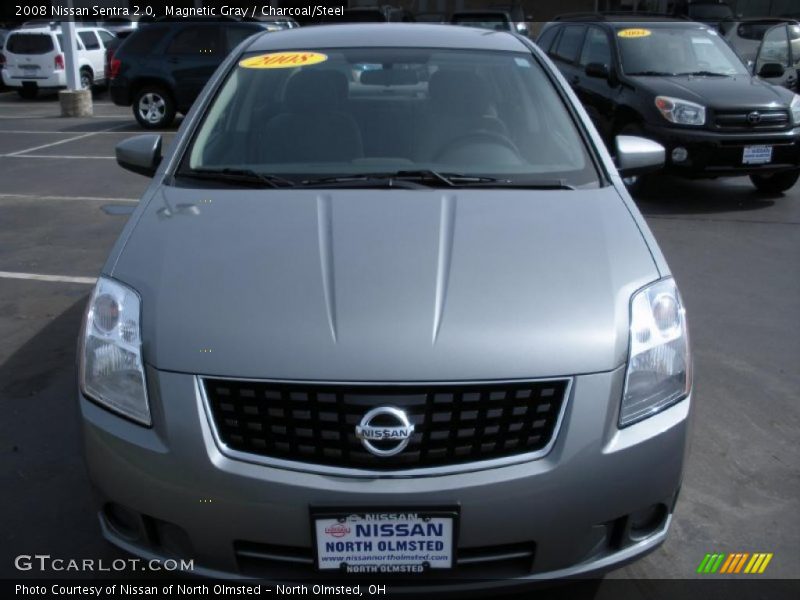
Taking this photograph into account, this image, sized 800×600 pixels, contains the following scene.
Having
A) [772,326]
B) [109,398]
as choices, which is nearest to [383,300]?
[109,398]

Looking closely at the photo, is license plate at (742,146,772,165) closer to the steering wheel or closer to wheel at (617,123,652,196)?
wheel at (617,123,652,196)

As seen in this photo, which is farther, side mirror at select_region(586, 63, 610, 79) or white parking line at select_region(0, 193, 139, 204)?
side mirror at select_region(586, 63, 610, 79)

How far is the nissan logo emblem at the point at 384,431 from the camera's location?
84.5 inches

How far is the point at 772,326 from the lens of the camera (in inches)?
200

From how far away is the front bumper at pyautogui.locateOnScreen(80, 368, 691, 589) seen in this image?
2129mm

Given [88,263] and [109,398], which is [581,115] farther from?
[88,263]

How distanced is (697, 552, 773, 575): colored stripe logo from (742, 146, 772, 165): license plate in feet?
19.2

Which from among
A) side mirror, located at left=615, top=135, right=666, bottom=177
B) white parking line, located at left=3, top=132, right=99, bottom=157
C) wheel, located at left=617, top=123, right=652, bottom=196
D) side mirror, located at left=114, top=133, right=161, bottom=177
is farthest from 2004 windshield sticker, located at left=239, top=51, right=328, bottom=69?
white parking line, located at left=3, top=132, right=99, bottom=157

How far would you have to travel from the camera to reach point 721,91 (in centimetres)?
818

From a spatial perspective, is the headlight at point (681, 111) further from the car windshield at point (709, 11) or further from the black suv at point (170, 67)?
the car windshield at point (709, 11)

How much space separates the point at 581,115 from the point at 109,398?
2.22 metres

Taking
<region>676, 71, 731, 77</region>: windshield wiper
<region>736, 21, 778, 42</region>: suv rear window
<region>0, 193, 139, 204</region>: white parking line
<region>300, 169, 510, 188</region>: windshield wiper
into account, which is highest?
<region>300, 169, 510, 188</region>: windshield wiper

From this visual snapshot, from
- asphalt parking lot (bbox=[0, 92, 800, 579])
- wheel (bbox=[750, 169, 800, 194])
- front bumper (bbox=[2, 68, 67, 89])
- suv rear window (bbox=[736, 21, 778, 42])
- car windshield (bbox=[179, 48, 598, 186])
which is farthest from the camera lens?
front bumper (bbox=[2, 68, 67, 89])

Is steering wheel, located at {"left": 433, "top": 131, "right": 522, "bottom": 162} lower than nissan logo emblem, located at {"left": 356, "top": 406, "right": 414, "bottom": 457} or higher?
higher
